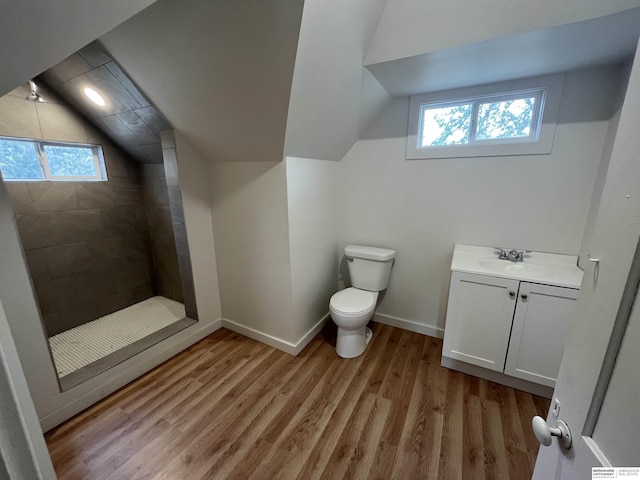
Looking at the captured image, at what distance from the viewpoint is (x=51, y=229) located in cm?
226

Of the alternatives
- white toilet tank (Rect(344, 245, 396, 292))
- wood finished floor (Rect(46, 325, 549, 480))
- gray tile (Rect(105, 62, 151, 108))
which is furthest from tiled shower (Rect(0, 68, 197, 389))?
white toilet tank (Rect(344, 245, 396, 292))

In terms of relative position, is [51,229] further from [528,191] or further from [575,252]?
[575,252]

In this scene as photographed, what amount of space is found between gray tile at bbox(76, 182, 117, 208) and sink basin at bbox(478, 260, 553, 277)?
11.0 ft

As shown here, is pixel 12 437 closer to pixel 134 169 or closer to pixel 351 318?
pixel 351 318

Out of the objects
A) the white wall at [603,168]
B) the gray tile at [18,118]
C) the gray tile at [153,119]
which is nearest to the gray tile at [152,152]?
the gray tile at [153,119]

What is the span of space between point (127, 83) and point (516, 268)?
2.78 m

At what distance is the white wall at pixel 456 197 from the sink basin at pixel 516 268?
0.72 ft

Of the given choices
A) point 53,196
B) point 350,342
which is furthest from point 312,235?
point 53,196

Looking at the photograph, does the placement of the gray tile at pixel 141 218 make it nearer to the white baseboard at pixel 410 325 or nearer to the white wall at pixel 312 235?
the white wall at pixel 312 235

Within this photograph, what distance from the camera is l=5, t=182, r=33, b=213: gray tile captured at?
6.66 ft

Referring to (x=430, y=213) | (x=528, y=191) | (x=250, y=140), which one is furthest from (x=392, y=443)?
(x=250, y=140)

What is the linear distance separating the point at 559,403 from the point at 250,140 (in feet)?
6.07

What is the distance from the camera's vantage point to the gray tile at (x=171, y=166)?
2.03m

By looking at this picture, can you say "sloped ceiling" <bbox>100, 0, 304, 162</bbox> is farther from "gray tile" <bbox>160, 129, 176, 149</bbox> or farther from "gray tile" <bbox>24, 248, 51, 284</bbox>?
"gray tile" <bbox>24, 248, 51, 284</bbox>
